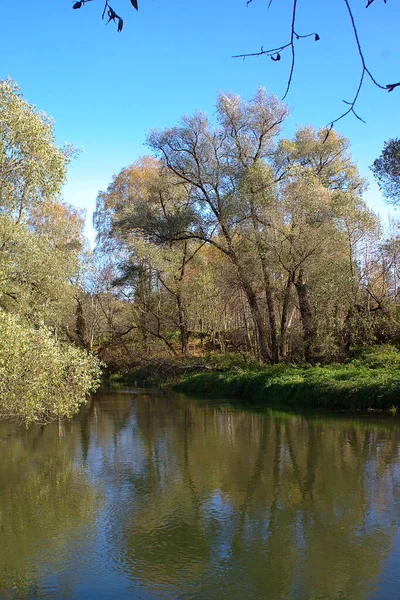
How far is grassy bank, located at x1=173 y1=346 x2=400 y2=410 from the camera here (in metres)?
19.0

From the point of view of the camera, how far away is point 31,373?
12.2m

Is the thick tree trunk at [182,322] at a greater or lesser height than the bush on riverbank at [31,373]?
greater

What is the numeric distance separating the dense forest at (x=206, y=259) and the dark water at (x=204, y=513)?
6.62ft

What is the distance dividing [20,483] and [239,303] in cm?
→ 2571

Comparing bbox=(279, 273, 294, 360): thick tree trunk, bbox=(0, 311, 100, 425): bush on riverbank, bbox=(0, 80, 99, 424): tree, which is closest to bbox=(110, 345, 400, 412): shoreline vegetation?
bbox=(279, 273, 294, 360): thick tree trunk

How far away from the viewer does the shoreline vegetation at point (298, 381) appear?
1916 centimetres

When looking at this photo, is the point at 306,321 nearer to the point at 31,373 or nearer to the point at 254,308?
the point at 254,308

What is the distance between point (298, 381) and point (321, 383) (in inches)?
61.6

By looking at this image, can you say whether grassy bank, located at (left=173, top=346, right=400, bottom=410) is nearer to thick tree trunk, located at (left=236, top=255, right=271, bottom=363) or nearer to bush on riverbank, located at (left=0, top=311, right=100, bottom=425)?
thick tree trunk, located at (left=236, top=255, right=271, bottom=363)

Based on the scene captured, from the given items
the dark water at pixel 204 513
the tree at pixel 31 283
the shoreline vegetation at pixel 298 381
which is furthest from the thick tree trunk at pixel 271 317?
the tree at pixel 31 283

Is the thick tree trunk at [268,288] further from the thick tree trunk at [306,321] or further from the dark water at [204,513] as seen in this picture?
the dark water at [204,513]

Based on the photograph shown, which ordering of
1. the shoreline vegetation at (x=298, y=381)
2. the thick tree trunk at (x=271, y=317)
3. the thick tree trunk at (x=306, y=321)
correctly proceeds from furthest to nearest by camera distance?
the thick tree trunk at (x=271, y=317)
the thick tree trunk at (x=306, y=321)
the shoreline vegetation at (x=298, y=381)

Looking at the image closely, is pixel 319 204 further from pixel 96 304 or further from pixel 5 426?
pixel 96 304

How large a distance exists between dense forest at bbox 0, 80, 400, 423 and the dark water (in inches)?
79.5
